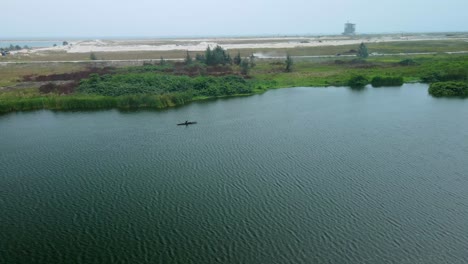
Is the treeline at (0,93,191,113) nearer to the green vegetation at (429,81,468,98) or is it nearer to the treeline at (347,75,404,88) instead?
the treeline at (347,75,404,88)

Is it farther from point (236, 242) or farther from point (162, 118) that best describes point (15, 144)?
point (236, 242)

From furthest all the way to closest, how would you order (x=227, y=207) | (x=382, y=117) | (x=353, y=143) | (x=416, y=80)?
1. (x=416, y=80)
2. (x=382, y=117)
3. (x=353, y=143)
4. (x=227, y=207)

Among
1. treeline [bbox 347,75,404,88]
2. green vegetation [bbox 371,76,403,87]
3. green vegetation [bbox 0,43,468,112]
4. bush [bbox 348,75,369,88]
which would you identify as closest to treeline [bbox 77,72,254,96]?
green vegetation [bbox 0,43,468,112]

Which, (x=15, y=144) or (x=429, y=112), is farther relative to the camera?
(x=429, y=112)

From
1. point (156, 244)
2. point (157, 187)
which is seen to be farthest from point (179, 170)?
point (156, 244)

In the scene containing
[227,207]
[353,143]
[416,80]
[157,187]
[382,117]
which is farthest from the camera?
[416,80]

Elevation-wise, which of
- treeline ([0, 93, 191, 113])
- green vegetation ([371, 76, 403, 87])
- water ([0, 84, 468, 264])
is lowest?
water ([0, 84, 468, 264])

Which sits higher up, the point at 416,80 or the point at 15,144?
the point at 416,80

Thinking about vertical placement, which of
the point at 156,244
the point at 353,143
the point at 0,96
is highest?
the point at 0,96
